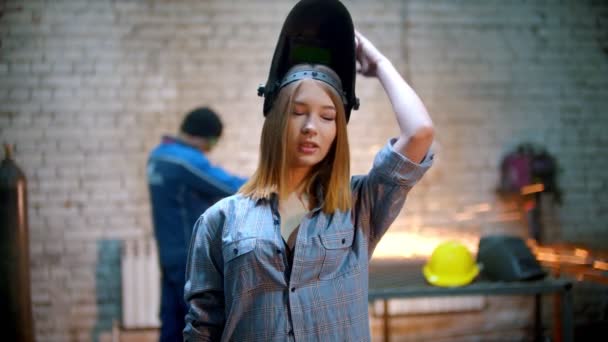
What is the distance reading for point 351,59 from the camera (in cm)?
121

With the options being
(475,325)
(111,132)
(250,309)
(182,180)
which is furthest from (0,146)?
(475,325)

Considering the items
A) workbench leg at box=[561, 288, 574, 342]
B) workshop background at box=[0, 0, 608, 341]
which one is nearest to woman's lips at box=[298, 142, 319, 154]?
workbench leg at box=[561, 288, 574, 342]

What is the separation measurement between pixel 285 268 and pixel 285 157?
9.5 inches

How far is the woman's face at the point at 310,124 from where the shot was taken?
1.16 m

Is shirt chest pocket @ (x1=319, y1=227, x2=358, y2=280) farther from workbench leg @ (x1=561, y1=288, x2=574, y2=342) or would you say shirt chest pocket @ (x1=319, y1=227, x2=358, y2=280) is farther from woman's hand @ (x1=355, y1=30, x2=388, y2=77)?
workbench leg @ (x1=561, y1=288, x2=574, y2=342)

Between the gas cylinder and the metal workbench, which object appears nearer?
the metal workbench

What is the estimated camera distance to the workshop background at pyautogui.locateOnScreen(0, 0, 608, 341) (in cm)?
365

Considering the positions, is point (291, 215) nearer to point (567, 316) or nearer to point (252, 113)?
point (567, 316)

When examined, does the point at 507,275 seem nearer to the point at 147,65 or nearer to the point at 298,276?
the point at 298,276

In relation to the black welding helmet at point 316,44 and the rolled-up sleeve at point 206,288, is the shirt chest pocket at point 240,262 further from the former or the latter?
the black welding helmet at point 316,44

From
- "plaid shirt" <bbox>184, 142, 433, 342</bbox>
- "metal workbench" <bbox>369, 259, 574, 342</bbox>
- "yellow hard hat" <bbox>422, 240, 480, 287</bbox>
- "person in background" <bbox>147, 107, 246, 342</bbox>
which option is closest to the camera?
"plaid shirt" <bbox>184, 142, 433, 342</bbox>

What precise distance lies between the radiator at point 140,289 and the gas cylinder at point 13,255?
59cm

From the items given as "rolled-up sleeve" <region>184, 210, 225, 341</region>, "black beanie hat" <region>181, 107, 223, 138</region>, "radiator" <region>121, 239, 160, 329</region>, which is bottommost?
"radiator" <region>121, 239, 160, 329</region>

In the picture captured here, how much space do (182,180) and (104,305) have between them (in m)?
1.68
